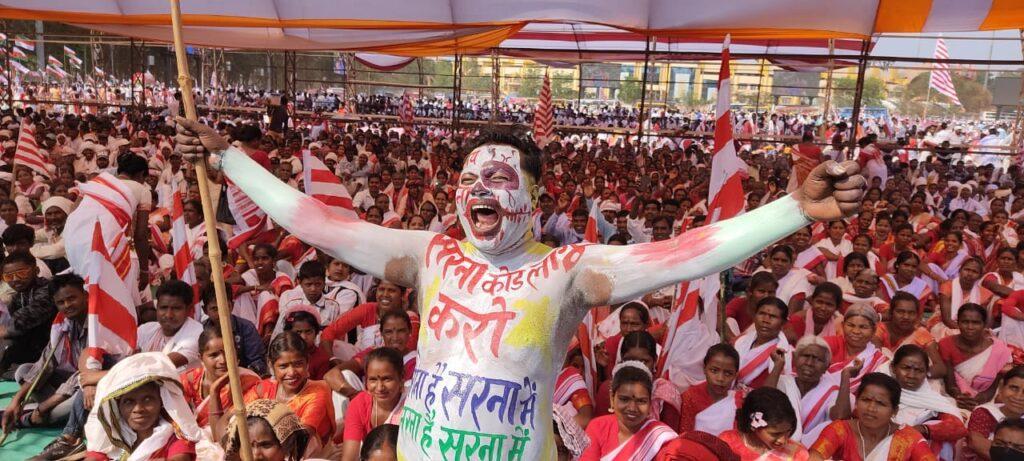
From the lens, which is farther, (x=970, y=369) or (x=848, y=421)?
(x=970, y=369)

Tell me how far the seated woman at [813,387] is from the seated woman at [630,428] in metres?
0.87

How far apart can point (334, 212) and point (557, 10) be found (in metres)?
5.81

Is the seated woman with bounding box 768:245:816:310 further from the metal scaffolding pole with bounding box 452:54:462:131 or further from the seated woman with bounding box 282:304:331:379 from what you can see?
the metal scaffolding pole with bounding box 452:54:462:131

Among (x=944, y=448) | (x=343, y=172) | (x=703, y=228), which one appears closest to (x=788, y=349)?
(x=944, y=448)

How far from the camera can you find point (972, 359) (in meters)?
4.64

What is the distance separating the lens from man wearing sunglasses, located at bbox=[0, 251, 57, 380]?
4609mm

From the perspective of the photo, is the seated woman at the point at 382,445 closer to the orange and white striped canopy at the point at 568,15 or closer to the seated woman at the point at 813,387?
the seated woman at the point at 813,387

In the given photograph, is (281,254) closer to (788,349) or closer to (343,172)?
(788,349)

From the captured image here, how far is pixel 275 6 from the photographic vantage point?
856 centimetres

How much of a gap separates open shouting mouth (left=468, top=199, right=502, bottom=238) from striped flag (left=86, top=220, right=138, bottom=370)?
2.55 meters

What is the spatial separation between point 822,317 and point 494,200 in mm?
3540

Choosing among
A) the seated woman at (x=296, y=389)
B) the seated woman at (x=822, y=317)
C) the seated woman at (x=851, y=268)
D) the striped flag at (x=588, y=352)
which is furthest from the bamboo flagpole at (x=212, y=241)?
the seated woman at (x=851, y=268)

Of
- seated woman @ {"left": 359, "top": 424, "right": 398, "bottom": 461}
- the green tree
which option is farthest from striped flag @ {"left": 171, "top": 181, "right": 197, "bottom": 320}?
the green tree

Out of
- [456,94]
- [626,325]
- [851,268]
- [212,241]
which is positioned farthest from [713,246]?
[456,94]
